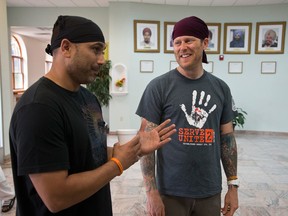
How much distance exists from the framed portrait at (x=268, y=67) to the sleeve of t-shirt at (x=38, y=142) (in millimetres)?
6351

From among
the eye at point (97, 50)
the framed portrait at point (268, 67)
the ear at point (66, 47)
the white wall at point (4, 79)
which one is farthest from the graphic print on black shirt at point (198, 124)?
the framed portrait at point (268, 67)

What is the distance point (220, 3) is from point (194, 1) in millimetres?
641

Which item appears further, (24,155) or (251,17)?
(251,17)

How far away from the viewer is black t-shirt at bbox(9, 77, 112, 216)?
739 mm

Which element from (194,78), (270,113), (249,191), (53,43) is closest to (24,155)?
(53,43)

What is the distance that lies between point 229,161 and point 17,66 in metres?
10.6

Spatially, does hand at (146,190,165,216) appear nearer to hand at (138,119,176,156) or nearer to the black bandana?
hand at (138,119,176,156)

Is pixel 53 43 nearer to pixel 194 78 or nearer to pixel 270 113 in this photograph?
pixel 194 78

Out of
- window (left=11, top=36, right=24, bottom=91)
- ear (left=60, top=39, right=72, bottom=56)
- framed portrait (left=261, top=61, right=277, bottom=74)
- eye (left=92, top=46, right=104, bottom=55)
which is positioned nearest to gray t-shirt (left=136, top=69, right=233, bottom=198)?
eye (left=92, top=46, right=104, bottom=55)

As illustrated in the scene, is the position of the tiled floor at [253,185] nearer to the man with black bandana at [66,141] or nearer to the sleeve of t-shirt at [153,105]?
the sleeve of t-shirt at [153,105]

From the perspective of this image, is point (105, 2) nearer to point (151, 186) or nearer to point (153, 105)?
point (153, 105)

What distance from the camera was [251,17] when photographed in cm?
615

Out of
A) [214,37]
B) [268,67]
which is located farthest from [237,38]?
[268,67]

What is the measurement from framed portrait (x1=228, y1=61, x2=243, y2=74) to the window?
8.00 metres
